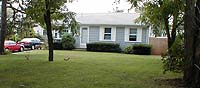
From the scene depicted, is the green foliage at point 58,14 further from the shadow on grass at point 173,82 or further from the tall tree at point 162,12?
the shadow on grass at point 173,82

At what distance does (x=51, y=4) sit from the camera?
1975 cm

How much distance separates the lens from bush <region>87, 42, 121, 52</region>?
41531 millimetres

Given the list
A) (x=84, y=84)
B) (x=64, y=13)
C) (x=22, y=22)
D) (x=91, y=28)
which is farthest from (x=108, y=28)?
(x=84, y=84)

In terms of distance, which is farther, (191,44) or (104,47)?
(104,47)

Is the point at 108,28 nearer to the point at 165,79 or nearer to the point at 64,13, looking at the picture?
the point at 64,13

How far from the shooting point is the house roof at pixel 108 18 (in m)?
44.7

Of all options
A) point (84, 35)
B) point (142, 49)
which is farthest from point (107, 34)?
point (142, 49)

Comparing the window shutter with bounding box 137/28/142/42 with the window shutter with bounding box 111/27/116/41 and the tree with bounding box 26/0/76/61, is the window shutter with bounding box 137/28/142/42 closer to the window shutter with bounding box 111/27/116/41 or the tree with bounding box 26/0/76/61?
the window shutter with bounding box 111/27/116/41

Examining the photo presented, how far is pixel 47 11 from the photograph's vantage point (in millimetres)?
20078

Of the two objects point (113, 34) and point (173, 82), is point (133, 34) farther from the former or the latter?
point (173, 82)

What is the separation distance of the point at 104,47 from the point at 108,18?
6.06 m

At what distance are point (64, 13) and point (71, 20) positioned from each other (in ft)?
1.90

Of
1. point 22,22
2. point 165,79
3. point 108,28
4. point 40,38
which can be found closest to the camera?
point 165,79

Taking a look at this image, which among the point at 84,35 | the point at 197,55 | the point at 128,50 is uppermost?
the point at 84,35
